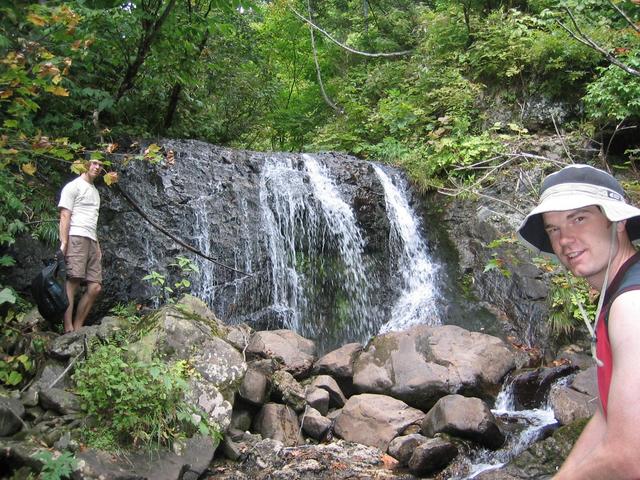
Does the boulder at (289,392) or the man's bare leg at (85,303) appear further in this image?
the man's bare leg at (85,303)

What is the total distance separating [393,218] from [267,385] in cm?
567

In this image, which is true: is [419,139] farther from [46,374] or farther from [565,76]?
[46,374]

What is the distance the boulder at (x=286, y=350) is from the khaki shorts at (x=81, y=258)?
7.26 ft

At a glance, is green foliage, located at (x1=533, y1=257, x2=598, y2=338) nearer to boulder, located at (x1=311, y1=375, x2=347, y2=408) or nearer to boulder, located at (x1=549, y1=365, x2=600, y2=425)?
boulder, located at (x1=549, y1=365, x2=600, y2=425)

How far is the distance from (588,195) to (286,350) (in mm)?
6018

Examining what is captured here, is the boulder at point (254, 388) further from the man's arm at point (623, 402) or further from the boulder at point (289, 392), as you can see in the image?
the man's arm at point (623, 402)

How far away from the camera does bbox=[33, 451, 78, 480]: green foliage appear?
3.51m

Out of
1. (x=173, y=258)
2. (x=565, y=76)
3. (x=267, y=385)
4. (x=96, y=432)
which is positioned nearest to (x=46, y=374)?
(x=96, y=432)

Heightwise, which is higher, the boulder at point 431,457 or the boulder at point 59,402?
the boulder at point 59,402

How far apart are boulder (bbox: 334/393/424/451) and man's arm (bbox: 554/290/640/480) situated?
4.73 m

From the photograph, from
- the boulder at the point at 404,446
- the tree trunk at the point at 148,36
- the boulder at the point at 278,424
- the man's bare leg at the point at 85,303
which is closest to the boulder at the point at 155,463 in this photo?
the boulder at the point at 278,424

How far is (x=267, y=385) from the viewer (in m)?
5.94

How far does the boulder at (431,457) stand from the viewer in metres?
5.07

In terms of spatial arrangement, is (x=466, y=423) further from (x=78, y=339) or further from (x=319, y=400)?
(x=78, y=339)
